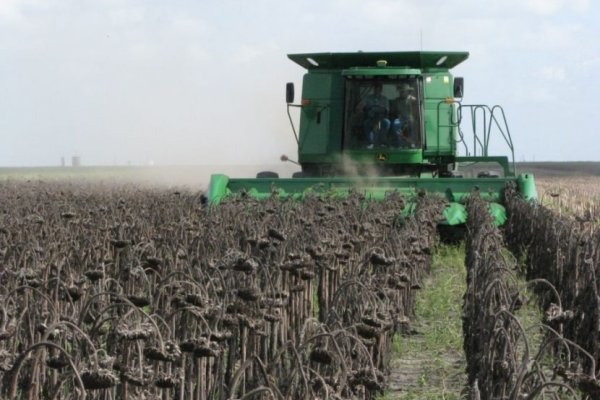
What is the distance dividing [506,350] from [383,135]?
11727 mm

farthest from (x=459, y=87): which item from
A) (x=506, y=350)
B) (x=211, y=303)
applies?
(x=506, y=350)

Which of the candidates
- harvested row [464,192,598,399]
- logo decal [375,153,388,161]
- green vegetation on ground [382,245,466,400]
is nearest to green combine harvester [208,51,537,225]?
logo decal [375,153,388,161]

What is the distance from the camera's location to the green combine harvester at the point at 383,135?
16.9m

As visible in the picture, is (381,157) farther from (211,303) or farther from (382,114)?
(211,303)

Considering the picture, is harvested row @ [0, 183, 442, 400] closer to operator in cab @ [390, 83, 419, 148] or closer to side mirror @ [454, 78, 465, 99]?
operator in cab @ [390, 83, 419, 148]

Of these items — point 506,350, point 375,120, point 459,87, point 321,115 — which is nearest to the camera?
point 506,350

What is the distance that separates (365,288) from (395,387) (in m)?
1.95

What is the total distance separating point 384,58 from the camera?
60.4 feet

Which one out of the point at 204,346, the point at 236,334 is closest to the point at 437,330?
the point at 236,334

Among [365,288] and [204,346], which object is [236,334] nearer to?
[365,288]

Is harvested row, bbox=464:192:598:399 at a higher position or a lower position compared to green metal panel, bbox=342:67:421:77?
lower

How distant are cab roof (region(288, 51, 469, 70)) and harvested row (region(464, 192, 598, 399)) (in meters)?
8.84

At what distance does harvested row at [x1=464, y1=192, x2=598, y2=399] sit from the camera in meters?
5.04

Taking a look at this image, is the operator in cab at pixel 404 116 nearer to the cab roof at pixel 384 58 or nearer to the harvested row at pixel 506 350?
the cab roof at pixel 384 58
